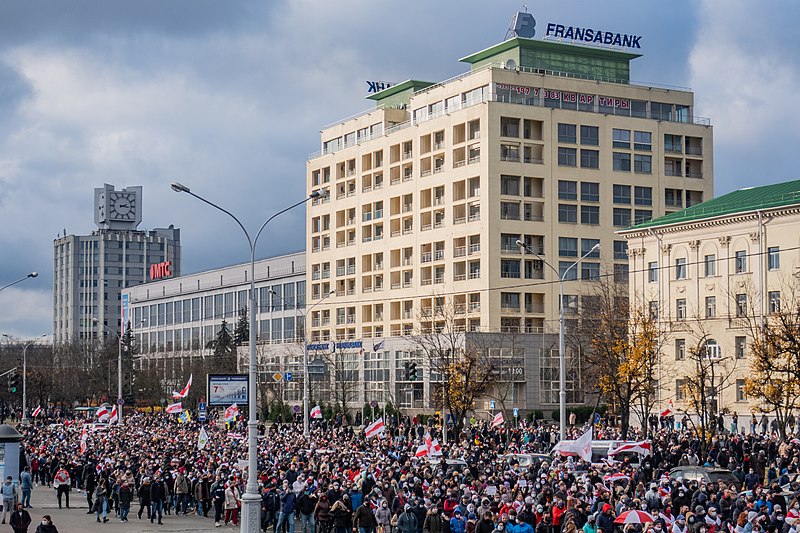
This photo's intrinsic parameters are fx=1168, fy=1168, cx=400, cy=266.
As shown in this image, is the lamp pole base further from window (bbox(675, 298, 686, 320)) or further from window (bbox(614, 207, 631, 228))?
window (bbox(614, 207, 631, 228))

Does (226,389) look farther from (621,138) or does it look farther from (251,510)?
(621,138)

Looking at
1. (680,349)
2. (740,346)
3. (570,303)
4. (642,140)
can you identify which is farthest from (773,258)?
(642,140)

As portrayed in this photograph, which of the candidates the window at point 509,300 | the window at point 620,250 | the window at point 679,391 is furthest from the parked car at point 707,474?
the window at point 620,250

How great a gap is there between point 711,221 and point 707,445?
23931 millimetres

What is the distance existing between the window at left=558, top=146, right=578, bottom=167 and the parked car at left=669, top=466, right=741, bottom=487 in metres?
56.0

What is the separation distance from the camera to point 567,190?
88438 mm

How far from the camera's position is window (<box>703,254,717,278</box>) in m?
67.2

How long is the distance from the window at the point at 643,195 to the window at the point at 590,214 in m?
3.42

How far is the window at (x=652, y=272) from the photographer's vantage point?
71.6m

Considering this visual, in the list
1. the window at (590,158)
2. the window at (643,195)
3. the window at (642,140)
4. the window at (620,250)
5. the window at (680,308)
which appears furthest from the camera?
the window at (643,195)

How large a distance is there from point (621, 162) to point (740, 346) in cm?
2780

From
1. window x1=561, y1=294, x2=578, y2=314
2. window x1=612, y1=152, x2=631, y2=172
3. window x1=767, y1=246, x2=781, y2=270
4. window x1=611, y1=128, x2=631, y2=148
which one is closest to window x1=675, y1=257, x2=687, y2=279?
window x1=767, y1=246, x2=781, y2=270

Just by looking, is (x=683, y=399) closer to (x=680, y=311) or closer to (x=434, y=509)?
(x=680, y=311)

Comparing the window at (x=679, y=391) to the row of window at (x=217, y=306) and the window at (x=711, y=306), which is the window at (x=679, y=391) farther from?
the row of window at (x=217, y=306)
